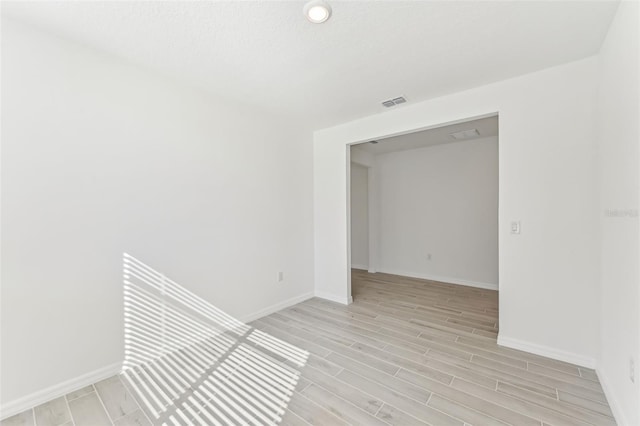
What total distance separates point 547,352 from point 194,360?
3049 millimetres

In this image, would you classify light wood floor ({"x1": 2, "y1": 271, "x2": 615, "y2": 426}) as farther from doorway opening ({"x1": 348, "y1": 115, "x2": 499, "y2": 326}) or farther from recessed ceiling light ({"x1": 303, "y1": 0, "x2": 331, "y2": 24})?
recessed ceiling light ({"x1": 303, "y1": 0, "x2": 331, "y2": 24})

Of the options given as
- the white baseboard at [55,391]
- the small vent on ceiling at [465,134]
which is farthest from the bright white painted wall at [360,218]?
the white baseboard at [55,391]

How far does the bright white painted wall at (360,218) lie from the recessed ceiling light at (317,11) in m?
4.43

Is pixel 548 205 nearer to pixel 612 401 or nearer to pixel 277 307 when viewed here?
pixel 612 401

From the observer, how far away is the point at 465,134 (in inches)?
169

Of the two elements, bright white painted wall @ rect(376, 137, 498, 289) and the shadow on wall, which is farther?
bright white painted wall @ rect(376, 137, 498, 289)

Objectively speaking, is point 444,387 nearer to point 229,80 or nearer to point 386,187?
point 229,80

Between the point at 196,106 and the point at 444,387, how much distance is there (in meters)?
3.23

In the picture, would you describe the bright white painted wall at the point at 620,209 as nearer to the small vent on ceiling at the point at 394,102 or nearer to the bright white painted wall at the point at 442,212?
the small vent on ceiling at the point at 394,102

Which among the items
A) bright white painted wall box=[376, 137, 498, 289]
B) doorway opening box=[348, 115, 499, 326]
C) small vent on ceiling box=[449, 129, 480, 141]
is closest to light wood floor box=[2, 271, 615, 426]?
doorway opening box=[348, 115, 499, 326]

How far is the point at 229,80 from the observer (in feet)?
8.18

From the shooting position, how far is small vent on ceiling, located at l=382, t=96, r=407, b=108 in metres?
2.93

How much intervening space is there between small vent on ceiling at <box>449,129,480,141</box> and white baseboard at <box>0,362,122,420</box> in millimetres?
4975

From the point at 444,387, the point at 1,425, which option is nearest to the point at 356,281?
the point at 444,387
